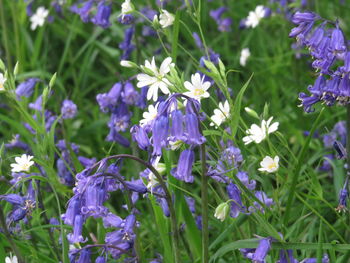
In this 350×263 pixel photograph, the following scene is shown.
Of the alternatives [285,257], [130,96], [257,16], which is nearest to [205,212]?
[285,257]

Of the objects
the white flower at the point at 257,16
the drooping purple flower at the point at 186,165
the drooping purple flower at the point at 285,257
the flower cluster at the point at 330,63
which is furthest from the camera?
the white flower at the point at 257,16

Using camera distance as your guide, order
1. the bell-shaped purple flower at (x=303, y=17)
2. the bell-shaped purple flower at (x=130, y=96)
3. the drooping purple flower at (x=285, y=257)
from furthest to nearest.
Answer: the bell-shaped purple flower at (x=130, y=96) < the bell-shaped purple flower at (x=303, y=17) < the drooping purple flower at (x=285, y=257)

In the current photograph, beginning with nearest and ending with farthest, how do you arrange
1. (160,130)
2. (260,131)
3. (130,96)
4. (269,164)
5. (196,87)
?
1. (160,130)
2. (196,87)
3. (269,164)
4. (260,131)
5. (130,96)

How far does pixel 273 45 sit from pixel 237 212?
3.39m

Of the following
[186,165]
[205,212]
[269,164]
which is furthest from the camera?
[269,164]

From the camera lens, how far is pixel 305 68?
6.05 metres

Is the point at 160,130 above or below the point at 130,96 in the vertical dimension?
above

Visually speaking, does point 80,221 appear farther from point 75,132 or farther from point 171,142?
point 75,132

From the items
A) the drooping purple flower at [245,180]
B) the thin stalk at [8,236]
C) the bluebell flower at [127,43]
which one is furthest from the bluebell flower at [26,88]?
the drooping purple flower at [245,180]

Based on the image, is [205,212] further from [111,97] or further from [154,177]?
[111,97]

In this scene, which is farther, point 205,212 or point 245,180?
point 245,180

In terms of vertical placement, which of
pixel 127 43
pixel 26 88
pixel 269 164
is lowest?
pixel 269 164

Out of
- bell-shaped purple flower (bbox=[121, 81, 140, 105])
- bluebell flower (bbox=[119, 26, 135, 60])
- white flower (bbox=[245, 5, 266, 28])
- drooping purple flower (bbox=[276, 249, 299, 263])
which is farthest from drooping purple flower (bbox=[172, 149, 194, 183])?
white flower (bbox=[245, 5, 266, 28])

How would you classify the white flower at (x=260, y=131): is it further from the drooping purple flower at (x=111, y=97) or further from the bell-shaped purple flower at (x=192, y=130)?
the drooping purple flower at (x=111, y=97)
